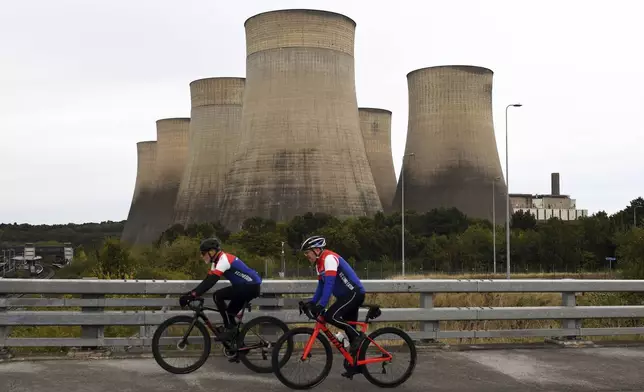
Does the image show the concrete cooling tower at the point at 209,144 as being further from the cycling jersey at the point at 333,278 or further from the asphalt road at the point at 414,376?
the cycling jersey at the point at 333,278

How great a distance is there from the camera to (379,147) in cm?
6662

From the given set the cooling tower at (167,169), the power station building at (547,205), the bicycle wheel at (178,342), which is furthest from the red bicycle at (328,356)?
the power station building at (547,205)

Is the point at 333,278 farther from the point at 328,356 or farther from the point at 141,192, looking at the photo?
the point at 141,192

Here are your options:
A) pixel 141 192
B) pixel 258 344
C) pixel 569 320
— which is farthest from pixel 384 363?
pixel 141 192

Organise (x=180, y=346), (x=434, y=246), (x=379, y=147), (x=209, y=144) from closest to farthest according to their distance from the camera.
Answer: (x=180, y=346) → (x=434, y=246) → (x=209, y=144) → (x=379, y=147)

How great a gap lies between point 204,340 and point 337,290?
1239mm

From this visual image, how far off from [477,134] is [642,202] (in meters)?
14.6

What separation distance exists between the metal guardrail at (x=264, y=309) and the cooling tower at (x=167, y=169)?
6063 cm

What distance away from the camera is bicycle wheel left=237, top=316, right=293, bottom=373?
6.16m

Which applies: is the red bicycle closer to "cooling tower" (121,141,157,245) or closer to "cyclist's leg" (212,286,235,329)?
"cyclist's leg" (212,286,235,329)

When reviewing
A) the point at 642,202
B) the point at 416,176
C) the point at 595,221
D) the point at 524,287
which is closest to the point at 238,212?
the point at 416,176

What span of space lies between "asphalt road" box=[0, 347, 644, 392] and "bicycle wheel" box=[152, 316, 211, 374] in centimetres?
7

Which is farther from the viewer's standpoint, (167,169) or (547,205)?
(547,205)

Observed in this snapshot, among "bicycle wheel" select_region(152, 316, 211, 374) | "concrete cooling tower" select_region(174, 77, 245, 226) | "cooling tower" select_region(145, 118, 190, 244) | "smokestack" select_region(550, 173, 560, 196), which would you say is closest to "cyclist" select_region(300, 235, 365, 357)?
"bicycle wheel" select_region(152, 316, 211, 374)
